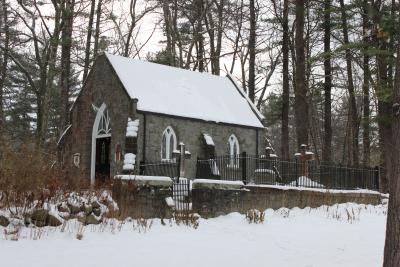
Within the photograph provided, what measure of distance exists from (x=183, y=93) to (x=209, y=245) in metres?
14.8

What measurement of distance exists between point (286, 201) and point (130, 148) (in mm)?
7098

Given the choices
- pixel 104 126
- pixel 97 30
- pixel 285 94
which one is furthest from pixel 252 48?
pixel 104 126

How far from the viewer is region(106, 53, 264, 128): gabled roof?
72.6 ft

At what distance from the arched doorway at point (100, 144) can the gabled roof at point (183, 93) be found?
2.23m

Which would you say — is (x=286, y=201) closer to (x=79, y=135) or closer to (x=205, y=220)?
(x=205, y=220)

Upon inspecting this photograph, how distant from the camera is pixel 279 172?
1950 cm

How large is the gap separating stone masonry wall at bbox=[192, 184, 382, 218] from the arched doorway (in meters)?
9.58

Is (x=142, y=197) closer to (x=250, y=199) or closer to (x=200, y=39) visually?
(x=250, y=199)

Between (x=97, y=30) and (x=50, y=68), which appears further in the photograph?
(x=97, y=30)

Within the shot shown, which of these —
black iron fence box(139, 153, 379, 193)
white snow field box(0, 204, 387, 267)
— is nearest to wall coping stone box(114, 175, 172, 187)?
white snow field box(0, 204, 387, 267)

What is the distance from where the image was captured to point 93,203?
1095 cm

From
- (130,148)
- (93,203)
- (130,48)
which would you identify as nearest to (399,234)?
(93,203)

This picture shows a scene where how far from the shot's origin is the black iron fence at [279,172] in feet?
61.9

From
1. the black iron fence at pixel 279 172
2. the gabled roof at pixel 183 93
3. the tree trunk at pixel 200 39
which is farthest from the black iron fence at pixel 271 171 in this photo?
the tree trunk at pixel 200 39
